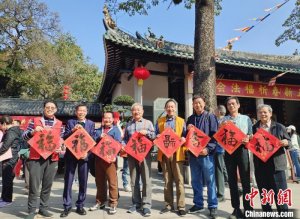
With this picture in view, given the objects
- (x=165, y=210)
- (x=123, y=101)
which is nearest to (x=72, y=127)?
(x=165, y=210)

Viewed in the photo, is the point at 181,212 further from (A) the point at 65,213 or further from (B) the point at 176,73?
(B) the point at 176,73

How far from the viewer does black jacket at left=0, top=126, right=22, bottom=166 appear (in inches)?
189

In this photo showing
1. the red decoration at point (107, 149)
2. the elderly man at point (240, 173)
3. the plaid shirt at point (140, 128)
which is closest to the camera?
the elderly man at point (240, 173)

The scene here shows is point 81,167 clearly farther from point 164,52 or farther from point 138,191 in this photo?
point 164,52

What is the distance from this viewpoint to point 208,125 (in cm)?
429

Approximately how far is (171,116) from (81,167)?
160 centimetres

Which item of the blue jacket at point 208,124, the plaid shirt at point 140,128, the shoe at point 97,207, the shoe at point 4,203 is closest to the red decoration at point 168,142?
the plaid shirt at point 140,128

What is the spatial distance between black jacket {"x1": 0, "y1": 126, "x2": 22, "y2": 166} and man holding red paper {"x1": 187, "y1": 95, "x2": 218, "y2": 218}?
10.1 ft

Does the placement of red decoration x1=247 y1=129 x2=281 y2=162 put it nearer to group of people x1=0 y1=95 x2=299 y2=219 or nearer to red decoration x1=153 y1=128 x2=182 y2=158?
group of people x1=0 y1=95 x2=299 y2=219

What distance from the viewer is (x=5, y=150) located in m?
4.81

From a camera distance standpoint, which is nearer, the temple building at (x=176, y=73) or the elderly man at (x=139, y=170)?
the elderly man at (x=139, y=170)

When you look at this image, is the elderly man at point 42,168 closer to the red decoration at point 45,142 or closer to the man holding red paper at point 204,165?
the red decoration at point 45,142

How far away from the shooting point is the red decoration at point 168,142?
163 inches

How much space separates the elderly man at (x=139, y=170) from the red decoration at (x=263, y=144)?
1.51m
